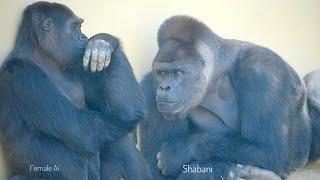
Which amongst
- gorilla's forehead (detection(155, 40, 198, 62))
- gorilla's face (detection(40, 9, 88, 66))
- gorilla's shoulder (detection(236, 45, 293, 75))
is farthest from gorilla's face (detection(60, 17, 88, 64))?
gorilla's shoulder (detection(236, 45, 293, 75))

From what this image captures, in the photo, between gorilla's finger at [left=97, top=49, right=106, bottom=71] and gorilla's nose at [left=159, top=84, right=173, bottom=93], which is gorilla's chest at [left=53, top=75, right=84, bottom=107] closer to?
gorilla's finger at [left=97, top=49, right=106, bottom=71]

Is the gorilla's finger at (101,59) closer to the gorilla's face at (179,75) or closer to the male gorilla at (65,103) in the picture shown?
the male gorilla at (65,103)

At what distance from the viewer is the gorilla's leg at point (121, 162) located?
6297mm

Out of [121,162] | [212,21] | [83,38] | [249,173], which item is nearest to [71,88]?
[83,38]

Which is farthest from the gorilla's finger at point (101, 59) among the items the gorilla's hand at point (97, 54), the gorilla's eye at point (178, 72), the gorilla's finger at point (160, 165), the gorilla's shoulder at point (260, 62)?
the gorilla's shoulder at point (260, 62)

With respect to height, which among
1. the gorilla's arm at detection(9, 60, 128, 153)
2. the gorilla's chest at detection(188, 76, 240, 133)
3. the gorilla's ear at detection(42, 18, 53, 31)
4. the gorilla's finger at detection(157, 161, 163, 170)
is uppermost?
the gorilla's ear at detection(42, 18, 53, 31)

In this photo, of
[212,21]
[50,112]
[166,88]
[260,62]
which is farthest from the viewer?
[212,21]

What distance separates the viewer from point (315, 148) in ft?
24.1

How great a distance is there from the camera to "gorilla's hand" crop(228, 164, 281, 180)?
21.7 feet

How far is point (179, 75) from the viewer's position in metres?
6.70

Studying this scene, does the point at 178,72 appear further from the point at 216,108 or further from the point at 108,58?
the point at 108,58

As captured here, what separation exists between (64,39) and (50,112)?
0.60 m

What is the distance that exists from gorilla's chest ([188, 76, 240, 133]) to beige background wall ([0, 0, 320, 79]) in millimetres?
523

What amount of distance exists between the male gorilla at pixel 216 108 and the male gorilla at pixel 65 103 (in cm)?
37
